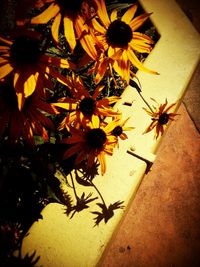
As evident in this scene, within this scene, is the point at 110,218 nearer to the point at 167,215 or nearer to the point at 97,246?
the point at 97,246

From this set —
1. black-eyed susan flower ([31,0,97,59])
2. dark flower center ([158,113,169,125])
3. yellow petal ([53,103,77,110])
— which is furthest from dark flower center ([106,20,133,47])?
dark flower center ([158,113,169,125])

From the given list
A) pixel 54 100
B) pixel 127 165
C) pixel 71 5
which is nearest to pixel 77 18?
pixel 71 5

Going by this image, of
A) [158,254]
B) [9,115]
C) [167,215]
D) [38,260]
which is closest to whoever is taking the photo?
[9,115]

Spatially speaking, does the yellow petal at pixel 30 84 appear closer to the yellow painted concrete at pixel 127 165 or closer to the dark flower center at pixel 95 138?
the dark flower center at pixel 95 138

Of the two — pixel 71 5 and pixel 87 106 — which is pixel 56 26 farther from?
pixel 87 106

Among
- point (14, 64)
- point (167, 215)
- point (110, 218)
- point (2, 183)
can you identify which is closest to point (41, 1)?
point (14, 64)

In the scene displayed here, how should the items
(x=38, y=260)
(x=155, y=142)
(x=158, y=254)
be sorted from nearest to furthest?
(x=38, y=260)
(x=155, y=142)
(x=158, y=254)

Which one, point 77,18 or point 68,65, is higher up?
point 77,18
